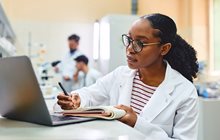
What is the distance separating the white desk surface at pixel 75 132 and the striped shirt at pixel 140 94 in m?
0.61

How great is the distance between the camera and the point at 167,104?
1.24 m

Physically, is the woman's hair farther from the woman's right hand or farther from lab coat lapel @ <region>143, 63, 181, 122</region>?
the woman's right hand

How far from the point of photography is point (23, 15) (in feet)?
15.0

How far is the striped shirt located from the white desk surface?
61cm

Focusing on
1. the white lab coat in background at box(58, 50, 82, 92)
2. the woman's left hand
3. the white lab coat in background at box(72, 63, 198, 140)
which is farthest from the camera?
the white lab coat in background at box(58, 50, 82, 92)

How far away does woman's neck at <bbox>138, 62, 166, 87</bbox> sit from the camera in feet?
4.56

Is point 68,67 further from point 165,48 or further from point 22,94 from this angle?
point 22,94

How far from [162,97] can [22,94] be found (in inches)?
28.3

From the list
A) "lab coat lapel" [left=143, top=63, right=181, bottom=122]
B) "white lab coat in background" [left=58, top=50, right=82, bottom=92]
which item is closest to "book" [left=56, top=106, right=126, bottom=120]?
"lab coat lapel" [left=143, top=63, right=181, bottom=122]

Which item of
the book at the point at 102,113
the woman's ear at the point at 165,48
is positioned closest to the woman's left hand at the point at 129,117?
the book at the point at 102,113

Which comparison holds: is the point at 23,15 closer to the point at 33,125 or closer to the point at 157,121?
the point at 157,121

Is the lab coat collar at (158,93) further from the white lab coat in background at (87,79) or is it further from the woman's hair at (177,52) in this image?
the white lab coat in background at (87,79)

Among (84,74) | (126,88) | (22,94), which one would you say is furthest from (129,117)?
(84,74)

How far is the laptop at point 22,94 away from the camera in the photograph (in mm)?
608
